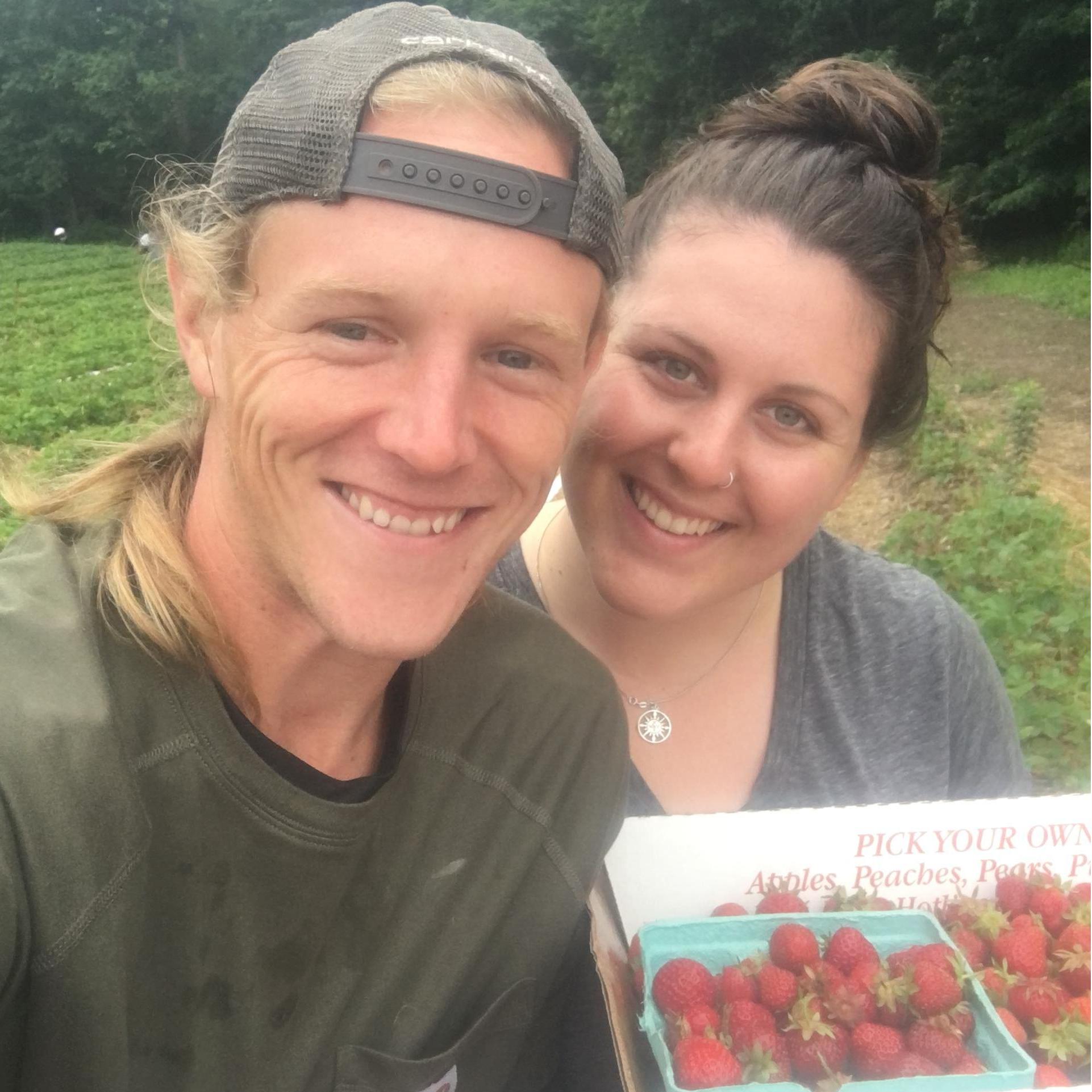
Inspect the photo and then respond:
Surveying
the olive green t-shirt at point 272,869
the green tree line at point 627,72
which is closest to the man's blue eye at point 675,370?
the olive green t-shirt at point 272,869

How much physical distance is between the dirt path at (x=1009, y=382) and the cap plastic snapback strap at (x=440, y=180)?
2954mm

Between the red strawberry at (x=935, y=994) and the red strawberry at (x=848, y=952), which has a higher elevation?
the red strawberry at (x=935, y=994)

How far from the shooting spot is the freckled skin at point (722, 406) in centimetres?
161

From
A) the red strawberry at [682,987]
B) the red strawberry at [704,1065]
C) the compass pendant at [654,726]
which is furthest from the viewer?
the compass pendant at [654,726]

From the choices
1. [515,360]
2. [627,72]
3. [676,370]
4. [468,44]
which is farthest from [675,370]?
[627,72]

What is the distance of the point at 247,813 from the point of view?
1.15 metres

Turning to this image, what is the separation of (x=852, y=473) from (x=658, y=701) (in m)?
0.59

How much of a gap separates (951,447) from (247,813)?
623cm

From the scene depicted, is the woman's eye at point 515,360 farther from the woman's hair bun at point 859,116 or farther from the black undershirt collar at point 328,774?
the woman's hair bun at point 859,116

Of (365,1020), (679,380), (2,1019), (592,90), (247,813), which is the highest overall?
(679,380)

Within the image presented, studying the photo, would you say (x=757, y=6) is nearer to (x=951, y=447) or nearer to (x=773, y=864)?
(x=951, y=447)

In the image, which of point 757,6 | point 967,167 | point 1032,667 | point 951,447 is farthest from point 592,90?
point 1032,667

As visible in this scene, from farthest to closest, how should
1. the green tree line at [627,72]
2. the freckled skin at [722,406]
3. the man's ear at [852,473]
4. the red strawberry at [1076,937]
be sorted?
the green tree line at [627,72]
the man's ear at [852,473]
the freckled skin at [722,406]
the red strawberry at [1076,937]

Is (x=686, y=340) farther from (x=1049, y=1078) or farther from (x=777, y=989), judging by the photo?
(x=1049, y=1078)
